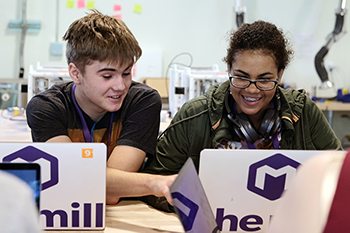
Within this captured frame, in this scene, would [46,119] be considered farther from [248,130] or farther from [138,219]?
[248,130]

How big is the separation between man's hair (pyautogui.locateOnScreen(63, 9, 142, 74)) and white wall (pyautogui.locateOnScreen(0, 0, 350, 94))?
318cm

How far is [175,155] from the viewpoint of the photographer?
154cm

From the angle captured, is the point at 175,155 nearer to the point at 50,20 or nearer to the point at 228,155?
the point at 228,155

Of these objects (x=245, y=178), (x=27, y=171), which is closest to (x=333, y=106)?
(x=245, y=178)

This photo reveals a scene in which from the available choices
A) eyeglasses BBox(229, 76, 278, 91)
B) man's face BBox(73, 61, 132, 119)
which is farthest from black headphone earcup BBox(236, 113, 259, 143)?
man's face BBox(73, 61, 132, 119)

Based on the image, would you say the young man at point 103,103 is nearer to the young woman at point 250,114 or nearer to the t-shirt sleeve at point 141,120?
the t-shirt sleeve at point 141,120

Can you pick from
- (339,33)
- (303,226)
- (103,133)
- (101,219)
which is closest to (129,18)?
(339,33)

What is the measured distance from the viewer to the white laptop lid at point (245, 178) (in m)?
1.07

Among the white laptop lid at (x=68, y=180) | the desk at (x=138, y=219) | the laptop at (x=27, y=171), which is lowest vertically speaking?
the desk at (x=138, y=219)

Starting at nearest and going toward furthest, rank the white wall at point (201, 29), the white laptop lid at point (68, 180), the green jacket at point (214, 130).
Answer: the white laptop lid at point (68, 180)
the green jacket at point (214, 130)
the white wall at point (201, 29)

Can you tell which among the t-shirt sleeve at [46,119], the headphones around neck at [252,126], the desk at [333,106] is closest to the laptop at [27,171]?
the t-shirt sleeve at [46,119]

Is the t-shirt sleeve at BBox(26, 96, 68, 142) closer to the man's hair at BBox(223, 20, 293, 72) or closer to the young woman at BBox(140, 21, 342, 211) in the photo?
the young woman at BBox(140, 21, 342, 211)

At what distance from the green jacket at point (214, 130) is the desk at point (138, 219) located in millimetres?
221

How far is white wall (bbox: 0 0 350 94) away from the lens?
178 inches
